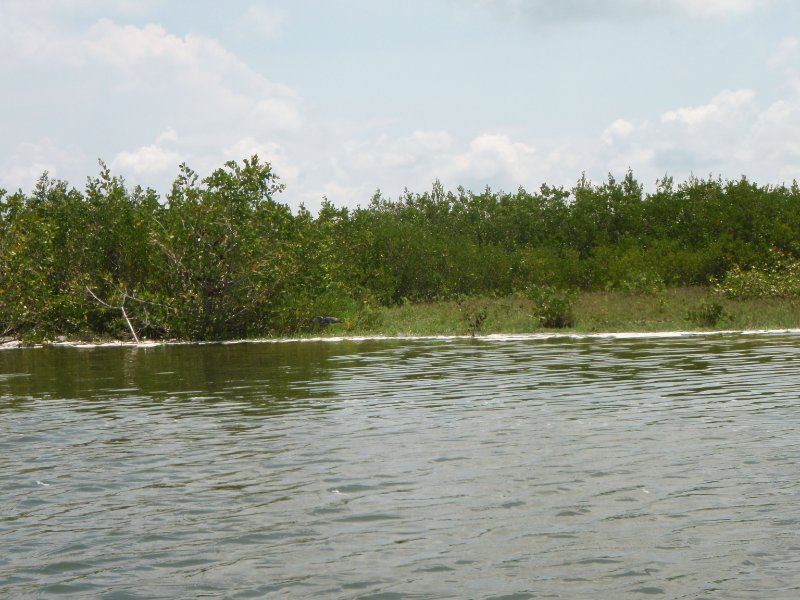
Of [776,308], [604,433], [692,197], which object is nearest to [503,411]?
[604,433]

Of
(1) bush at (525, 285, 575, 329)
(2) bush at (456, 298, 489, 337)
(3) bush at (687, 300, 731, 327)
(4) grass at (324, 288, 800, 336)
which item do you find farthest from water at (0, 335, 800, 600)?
(1) bush at (525, 285, 575, 329)

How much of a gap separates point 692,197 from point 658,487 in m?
46.6

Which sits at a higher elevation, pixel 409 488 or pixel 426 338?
pixel 426 338

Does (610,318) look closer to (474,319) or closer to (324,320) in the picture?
(474,319)

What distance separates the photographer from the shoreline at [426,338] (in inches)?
1034

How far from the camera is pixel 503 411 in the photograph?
13203 mm

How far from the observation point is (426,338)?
27578 millimetres

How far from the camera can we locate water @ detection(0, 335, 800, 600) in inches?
251

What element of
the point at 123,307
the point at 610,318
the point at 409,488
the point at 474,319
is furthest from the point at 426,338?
the point at 409,488

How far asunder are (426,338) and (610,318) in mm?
6362

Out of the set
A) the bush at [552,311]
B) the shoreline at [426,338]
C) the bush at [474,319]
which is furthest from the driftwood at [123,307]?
the bush at [552,311]

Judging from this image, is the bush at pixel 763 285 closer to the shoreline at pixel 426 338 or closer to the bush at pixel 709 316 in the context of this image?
the bush at pixel 709 316

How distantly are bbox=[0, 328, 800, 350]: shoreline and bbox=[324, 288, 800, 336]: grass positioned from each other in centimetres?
83

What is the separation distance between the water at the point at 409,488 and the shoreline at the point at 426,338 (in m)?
9.09
